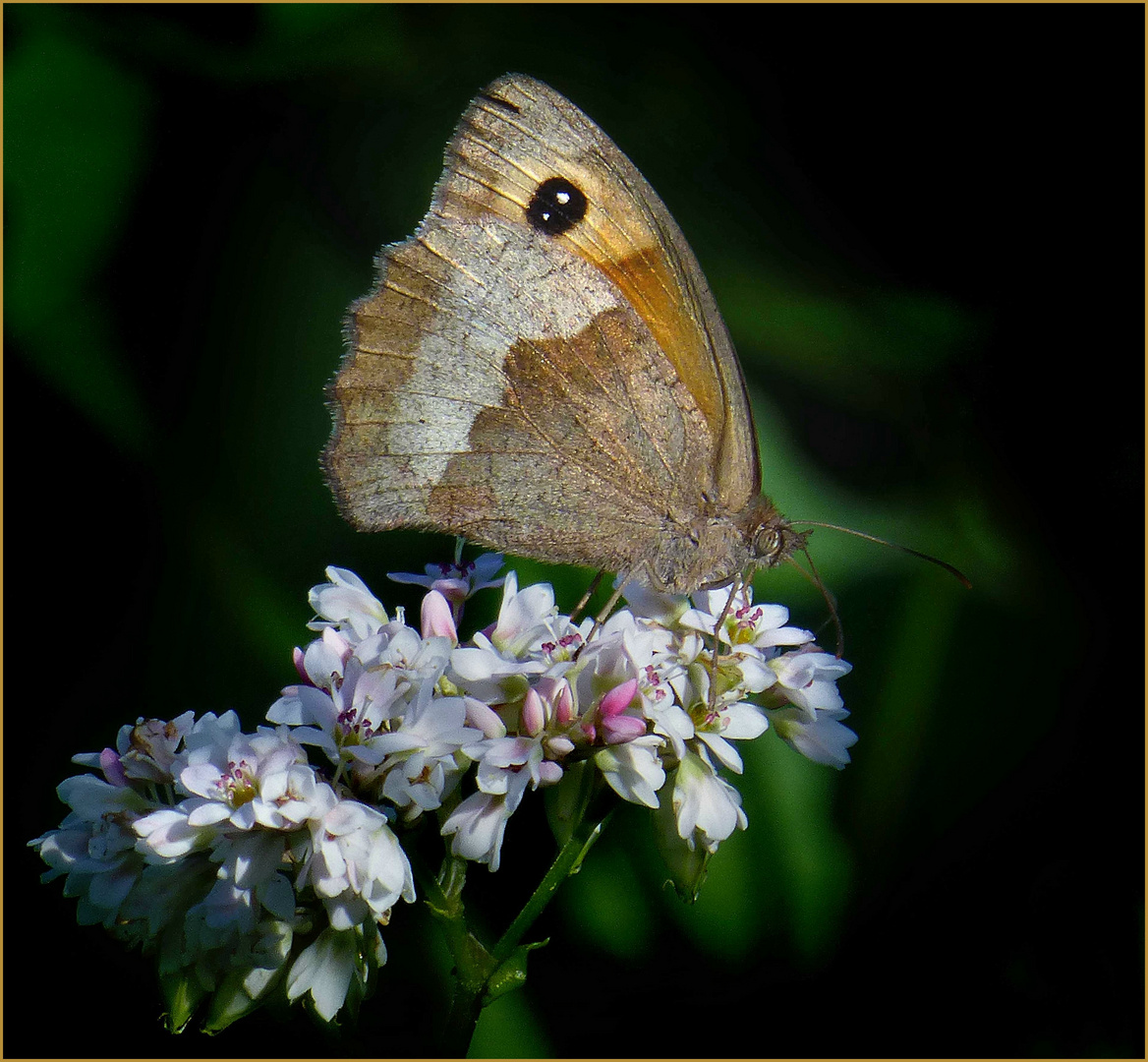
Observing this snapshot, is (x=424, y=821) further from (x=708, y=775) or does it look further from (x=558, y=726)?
(x=708, y=775)

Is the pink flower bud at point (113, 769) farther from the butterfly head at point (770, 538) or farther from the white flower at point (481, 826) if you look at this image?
the butterfly head at point (770, 538)

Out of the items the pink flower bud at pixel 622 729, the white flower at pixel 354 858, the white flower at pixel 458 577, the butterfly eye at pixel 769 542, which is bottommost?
the white flower at pixel 354 858

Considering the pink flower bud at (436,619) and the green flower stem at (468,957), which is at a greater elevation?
the pink flower bud at (436,619)

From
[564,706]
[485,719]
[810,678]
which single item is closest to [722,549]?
[810,678]

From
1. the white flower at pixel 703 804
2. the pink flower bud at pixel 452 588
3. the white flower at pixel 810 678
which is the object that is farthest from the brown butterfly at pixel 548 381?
the white flower at pixel 703 804

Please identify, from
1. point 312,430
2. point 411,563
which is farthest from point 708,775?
point 312,430

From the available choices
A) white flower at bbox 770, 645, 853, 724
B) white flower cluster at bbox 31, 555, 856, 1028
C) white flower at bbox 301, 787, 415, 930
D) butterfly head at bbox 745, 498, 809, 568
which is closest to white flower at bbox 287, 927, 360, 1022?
white flower cluster at bbox 31, 555, 856, 1028

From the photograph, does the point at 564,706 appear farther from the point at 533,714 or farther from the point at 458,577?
the point at 458,577

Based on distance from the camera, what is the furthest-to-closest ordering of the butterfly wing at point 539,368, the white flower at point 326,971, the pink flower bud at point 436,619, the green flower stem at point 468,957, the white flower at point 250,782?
the butterfly wing at point 539,368 → the pink flower bud at point 436,619 → the green flower stem at point 468,957 → the white flower at point 326,971 → the white flower at point 250,782

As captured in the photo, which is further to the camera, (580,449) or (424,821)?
(580,449)
